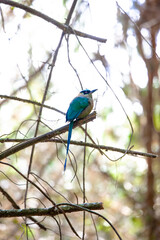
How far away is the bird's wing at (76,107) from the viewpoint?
3.35 m

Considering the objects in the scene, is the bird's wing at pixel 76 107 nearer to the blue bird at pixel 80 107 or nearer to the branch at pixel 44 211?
the blue bird at pixel 80 107

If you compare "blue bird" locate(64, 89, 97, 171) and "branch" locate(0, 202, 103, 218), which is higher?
"blue bird" locate(64, 89, 97, 171)

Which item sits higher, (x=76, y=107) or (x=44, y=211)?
(x=76, y=107)

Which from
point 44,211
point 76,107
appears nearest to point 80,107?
point 76,107

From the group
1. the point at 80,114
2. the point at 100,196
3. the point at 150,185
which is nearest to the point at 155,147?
the point at 150,185

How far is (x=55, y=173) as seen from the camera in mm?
7410

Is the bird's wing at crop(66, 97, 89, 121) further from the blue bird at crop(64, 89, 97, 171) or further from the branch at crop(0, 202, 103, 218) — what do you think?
→ the branch at crop(0, 202, 103, 218)

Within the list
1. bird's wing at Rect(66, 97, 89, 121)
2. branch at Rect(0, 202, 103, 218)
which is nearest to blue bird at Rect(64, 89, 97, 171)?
bird's wing at Rect(66, 97, 89, 121)

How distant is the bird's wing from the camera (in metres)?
3.35

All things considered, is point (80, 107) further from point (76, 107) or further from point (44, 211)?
point (44, 211)

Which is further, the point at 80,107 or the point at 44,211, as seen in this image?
the point at 80,107

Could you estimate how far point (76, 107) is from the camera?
11.4 feet

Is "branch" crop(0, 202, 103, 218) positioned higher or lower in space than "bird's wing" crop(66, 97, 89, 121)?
lower

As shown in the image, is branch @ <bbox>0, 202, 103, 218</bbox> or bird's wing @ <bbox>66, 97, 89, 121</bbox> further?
bird's wing @ <bbox>66, 97, 89, 121</bbox>
